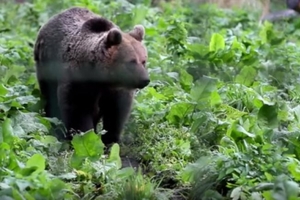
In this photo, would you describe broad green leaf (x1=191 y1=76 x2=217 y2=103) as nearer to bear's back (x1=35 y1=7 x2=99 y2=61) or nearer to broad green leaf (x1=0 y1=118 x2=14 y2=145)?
bear's back (x1=35 y1=7 x2=99 y2=61)

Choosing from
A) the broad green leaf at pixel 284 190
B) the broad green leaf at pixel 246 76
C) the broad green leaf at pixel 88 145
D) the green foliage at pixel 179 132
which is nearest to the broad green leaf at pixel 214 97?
the green foliage at pixel 179 132

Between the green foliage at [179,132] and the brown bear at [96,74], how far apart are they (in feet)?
0.51

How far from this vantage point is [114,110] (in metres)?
4.99

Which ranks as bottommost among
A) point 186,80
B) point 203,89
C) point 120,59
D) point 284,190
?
point 186,80

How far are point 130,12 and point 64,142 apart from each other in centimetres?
353

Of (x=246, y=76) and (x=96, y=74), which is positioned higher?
(x=96, y=74)

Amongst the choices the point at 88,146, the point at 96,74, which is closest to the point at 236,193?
the point at 88,146

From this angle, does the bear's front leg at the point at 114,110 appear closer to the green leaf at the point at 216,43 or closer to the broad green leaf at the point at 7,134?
the broad green leaf at the point at 7,134

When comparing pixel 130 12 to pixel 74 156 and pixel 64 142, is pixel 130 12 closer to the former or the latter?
pixel 64 142

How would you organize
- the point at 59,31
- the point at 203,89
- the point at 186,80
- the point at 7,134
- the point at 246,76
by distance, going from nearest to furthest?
the point at 7,134, the point at 203,89, the point at 59,31, the point at 186,80, the point at 246,76

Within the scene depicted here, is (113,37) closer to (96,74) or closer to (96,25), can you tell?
(96,74)

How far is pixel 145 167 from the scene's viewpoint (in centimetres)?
448

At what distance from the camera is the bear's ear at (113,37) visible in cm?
481

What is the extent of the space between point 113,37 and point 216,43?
5.41 ft
